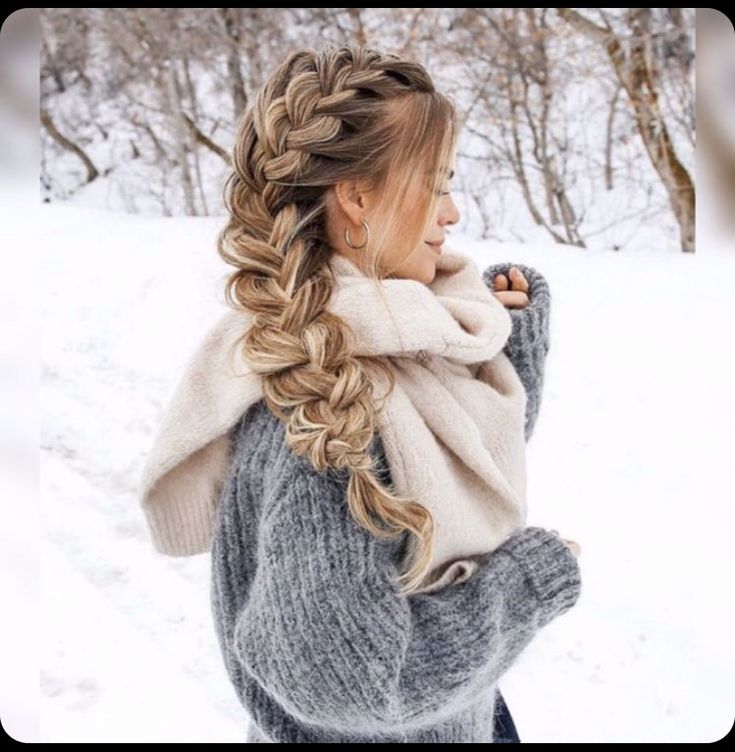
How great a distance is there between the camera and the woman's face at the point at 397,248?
2.50 ft

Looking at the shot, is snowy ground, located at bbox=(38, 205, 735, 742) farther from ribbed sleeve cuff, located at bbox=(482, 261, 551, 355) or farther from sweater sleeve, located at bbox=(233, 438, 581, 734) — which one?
sweater sleeve, located at bbox=(233, 438, 581, 734)

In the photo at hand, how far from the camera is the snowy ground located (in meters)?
1.96

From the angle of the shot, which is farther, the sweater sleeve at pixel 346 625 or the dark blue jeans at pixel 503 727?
the dark blue jeans at pixel 503 727

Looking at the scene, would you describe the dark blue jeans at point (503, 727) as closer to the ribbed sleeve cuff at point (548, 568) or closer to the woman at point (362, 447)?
the woman at point (362, 447)

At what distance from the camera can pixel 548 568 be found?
2.55ft

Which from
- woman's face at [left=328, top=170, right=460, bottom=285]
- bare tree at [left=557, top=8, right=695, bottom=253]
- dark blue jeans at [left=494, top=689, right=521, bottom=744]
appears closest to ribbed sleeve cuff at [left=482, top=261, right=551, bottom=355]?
woman's face at [left=328, top=170, right=460, bottom=285]

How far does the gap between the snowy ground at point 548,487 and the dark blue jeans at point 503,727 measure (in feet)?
2.04

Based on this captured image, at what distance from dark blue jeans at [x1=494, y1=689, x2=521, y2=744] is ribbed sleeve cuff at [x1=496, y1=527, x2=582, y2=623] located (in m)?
0.27

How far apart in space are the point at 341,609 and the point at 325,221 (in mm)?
351

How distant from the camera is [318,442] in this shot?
0.67 meters

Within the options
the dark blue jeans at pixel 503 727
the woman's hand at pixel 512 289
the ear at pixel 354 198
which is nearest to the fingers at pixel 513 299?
the woman's hand at pixel 512 289

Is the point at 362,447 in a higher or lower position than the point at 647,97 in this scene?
higher

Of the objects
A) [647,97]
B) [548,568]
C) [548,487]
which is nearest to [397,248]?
[548,568]

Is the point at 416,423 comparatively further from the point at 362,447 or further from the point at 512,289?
the point at 512,289
